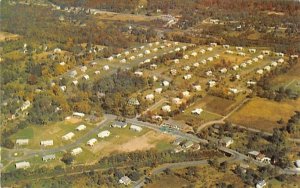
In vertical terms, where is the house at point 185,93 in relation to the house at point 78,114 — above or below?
above

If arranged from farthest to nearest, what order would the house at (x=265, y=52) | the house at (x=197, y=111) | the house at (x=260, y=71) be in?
the house at (x=265, y=52) → the house at (x=260, y=71) → the house at (x=197, y=111)

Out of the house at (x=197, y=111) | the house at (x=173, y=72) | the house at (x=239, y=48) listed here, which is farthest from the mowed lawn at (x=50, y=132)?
the house at (x=239, y=48)

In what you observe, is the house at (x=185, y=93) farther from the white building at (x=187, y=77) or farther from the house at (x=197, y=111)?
the white building at (x=187, y=77)

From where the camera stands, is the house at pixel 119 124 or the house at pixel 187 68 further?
the house at pixel 187 68

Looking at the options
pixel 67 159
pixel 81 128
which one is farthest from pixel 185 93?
pixel 67 159

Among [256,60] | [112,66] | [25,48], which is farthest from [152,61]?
[25,48]

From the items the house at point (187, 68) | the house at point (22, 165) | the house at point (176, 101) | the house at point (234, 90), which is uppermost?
the house at point (187, 68)

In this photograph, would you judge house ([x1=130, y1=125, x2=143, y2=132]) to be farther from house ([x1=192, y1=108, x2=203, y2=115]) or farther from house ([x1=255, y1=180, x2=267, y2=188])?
house ([x1=255, y1=180, x2=267, y2=188])

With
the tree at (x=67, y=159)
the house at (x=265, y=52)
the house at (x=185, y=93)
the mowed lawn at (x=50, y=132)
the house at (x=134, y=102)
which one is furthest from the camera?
the house at (x=265, y=52)

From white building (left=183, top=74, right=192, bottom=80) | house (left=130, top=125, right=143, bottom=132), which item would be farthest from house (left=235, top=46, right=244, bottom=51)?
house (left=130, top=125, right=143, bottom=132)
